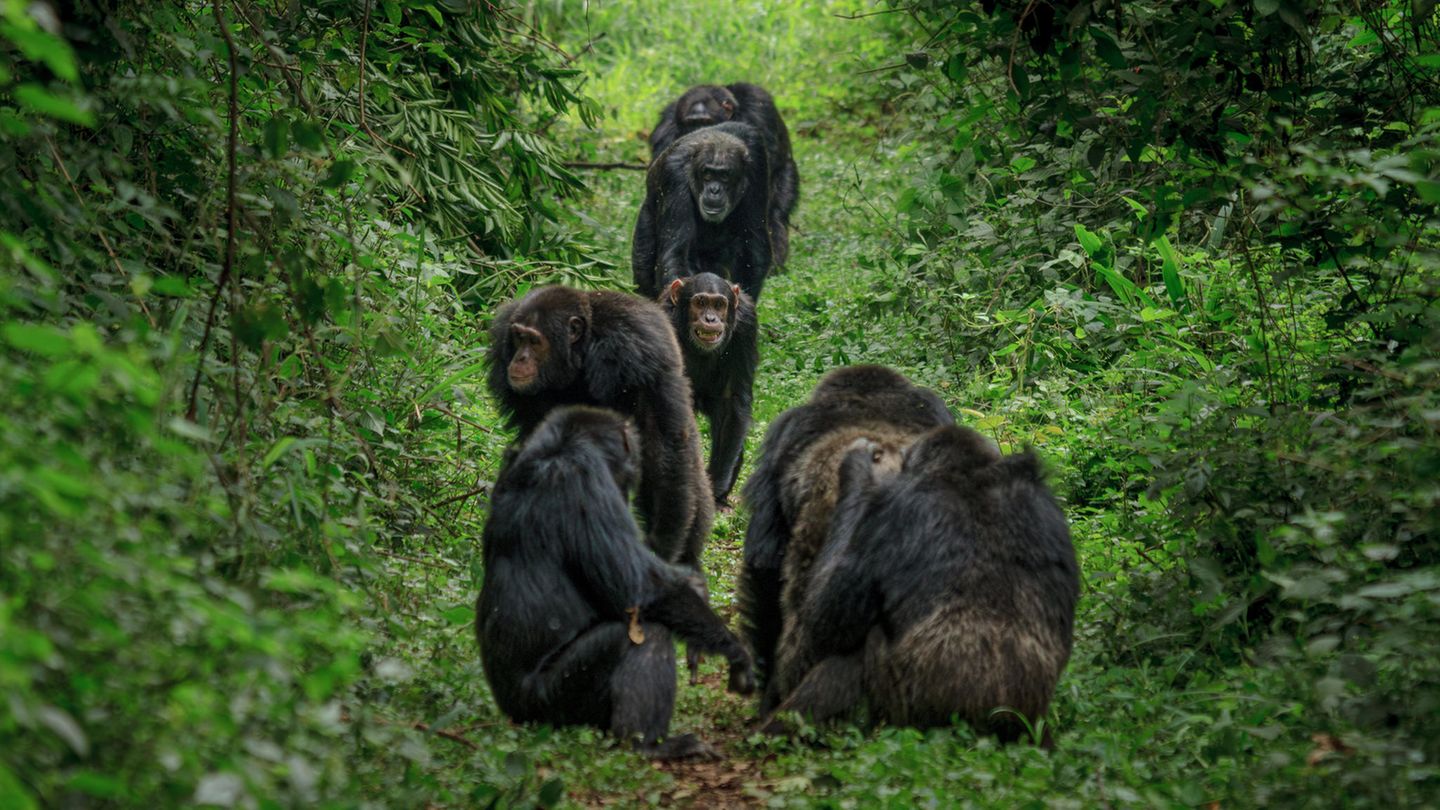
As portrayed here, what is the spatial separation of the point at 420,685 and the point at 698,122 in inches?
323

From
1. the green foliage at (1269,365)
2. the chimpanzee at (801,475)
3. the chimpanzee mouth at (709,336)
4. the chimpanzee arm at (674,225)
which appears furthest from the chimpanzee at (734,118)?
the chimpanzee at (801,475)

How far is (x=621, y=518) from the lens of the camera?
4789 mm

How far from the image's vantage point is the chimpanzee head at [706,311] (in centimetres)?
791

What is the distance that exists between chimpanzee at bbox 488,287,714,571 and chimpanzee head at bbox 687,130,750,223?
3.90 meters

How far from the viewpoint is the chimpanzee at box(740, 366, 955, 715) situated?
520cm

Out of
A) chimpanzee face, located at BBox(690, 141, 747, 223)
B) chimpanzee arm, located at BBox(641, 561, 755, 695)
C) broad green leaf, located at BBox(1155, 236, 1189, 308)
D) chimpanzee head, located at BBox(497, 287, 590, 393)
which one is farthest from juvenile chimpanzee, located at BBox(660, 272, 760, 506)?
chimpanzee arm, located at BBox(641, 561, 755, 695)

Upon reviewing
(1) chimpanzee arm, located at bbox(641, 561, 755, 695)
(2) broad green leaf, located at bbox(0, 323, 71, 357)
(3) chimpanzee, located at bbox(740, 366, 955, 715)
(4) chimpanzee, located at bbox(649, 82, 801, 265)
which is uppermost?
(4) chimpanzee, located at bbox(649, 82, 801, 265)

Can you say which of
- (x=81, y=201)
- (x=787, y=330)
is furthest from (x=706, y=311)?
(x=81, y=201)

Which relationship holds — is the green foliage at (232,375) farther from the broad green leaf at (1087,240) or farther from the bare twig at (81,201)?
the broad green leaf at (1087,240)

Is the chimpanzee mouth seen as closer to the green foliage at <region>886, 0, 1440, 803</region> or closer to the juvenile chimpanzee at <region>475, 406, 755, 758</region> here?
the green foliage at <region>886, 0, 1440, 803</region>

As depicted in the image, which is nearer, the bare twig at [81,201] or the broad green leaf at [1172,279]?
the bare twig at [81,201]

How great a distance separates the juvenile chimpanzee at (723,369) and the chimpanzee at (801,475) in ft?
7.77

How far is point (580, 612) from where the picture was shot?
4.77m

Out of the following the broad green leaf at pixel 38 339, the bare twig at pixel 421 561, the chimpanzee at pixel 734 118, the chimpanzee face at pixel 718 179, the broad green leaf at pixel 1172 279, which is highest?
the chimpanzee at pixel 734 118
